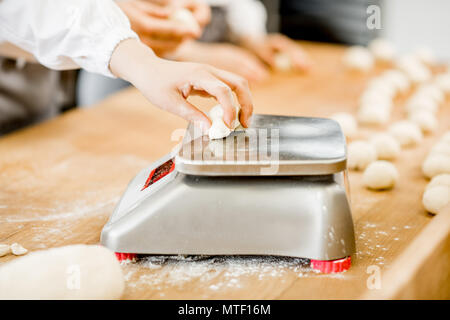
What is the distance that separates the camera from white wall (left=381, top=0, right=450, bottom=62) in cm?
309

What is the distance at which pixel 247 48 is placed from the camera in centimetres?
237

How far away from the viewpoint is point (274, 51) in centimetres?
236

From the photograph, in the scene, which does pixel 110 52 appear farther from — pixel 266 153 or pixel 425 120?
pixel 425 120

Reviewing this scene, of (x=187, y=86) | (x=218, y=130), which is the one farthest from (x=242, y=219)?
(x=187, y=86)

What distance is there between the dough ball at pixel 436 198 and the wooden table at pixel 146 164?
26mm

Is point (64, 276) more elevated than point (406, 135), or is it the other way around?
point (406, 135)

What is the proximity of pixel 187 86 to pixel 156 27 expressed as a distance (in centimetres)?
55

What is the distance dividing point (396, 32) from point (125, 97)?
1.92m

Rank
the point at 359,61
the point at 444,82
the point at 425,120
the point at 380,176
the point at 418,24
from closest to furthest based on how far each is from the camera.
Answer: the point at 380,176 < the point at 425,120 < the point at 444,82 < the point at 359,61 < the point at 418,24

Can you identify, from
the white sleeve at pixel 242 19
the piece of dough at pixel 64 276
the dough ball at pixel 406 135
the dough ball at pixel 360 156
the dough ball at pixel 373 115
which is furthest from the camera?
the white sleeve at pixel 242 19

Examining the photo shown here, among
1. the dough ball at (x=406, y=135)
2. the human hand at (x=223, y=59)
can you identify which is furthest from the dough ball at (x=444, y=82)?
the human hand at (x=223, y=59)

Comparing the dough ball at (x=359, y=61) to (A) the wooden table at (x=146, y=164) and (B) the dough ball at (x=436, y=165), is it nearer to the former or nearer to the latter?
(A) the wooden table at (x=146, y=164)

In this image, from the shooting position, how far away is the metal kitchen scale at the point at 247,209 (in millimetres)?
882
